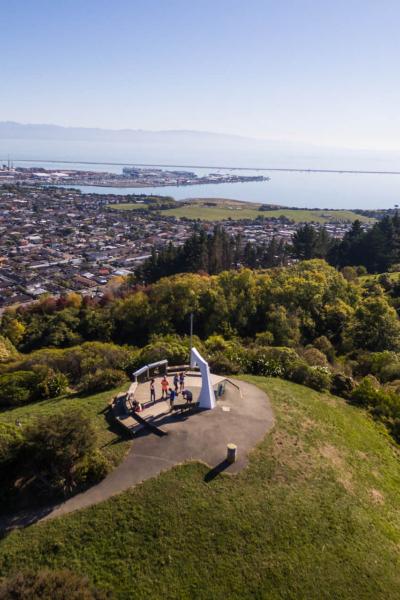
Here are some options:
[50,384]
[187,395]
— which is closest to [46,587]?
[187,395]

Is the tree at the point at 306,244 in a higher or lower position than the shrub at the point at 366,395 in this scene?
higher

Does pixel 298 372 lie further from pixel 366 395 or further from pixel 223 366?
pixel 223 366

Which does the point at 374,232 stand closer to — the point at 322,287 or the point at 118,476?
the point at 322,287

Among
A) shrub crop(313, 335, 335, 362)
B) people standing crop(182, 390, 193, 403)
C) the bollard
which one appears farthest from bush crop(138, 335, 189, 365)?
shrub crop(313, 335, 335, 362)

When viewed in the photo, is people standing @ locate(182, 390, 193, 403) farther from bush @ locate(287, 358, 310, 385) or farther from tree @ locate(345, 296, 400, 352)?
tree @ locate(345, 296, 400, 352)

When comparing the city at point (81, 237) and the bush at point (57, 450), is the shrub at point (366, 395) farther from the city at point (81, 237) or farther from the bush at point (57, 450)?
the city at point (81, 237)

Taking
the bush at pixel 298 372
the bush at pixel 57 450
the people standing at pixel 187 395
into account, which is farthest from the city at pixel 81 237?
the bush at pixel 57 450
